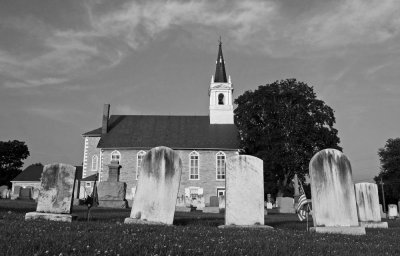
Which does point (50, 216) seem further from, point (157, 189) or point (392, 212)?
point (392, 212)

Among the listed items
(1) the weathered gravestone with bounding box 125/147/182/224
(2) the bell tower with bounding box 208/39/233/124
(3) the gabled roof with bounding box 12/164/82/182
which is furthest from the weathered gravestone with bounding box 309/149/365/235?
(3) the gabled roof with bounding box 12/164/82/182

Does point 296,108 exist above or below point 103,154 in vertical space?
above

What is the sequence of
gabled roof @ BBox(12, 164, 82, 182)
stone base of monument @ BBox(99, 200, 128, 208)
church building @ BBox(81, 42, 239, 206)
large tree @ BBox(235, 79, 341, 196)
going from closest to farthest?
stone base of monument @ BBox(99, 200, 128, 208) < large tree @ BBox(235, 79, 341, 196) < church building @ BBox(81, 42, 239, 206) < gabled roof @ BBox(12, 164, 82, 182)

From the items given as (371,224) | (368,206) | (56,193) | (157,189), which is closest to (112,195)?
(56,193)

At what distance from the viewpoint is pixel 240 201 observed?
9.30m

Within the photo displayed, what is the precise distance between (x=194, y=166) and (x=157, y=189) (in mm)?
36279

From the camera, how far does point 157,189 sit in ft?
30.6

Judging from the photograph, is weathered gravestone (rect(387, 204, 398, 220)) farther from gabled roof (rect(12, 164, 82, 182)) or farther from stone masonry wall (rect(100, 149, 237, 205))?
gabled roof (rect(12, 164, 82, 182))

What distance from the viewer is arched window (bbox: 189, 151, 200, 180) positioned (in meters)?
45.0

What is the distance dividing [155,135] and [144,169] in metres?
38.6

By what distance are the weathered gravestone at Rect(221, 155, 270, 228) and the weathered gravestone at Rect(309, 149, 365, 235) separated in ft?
4.64

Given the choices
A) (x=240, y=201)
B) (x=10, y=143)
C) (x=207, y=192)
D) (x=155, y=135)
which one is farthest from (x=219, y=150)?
(x=10, y=143)

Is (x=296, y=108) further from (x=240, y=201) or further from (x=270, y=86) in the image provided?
(x=240, y=201)

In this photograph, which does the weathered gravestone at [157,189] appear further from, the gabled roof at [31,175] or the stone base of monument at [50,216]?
the gabled roof at [31,175]
